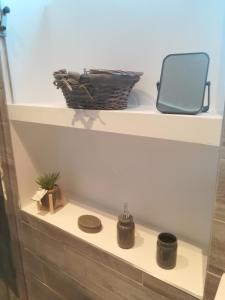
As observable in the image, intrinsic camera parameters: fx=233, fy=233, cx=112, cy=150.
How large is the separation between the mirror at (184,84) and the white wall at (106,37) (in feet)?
0.45

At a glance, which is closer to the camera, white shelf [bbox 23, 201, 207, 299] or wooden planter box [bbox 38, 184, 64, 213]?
white shelf [bbox 23, 201, 207, 299]

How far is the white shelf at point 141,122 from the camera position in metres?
0.66

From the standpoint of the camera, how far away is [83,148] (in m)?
1.30

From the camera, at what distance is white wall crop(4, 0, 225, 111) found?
2.76 feet

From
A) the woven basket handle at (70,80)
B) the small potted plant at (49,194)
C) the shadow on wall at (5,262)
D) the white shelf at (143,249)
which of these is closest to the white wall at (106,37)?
the woven basket handle at (70,80)

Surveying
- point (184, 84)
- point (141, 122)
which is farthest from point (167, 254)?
point (184, 84)

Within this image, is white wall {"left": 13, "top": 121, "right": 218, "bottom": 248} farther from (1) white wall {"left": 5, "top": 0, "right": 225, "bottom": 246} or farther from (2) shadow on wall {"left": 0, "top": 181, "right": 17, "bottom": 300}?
(2) shadow on wall {"left": 0, "top": 181, "right": 17, "bottom": 300}

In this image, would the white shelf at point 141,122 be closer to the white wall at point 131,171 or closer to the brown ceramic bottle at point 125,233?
the white wall at point 131,171

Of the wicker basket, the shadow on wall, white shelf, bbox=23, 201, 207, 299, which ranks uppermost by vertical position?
the wicker basket

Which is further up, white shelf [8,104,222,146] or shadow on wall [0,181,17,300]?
white shelf [8,104,222,146]

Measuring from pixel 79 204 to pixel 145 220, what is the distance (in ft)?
1.32

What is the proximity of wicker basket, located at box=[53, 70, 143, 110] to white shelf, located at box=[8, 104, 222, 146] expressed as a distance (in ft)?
0.12

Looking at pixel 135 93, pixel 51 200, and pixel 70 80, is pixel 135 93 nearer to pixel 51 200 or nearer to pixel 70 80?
pixel 70 80

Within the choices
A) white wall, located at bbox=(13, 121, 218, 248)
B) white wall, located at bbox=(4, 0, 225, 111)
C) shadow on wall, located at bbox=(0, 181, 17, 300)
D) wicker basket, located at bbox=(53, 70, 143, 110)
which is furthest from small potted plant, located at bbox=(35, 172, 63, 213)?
wicker basket, located at bbox=(53, 70, 143, 110)
